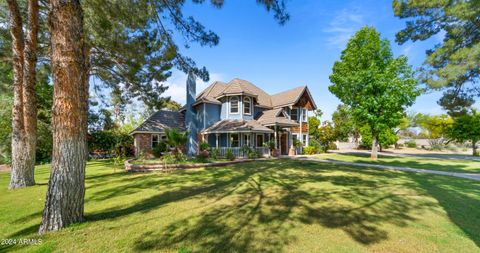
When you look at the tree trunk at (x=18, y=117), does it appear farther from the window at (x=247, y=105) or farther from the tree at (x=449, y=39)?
the tree at (x=449, y=39)

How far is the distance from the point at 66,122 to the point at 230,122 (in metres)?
15.5

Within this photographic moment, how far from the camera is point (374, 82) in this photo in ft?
53.6

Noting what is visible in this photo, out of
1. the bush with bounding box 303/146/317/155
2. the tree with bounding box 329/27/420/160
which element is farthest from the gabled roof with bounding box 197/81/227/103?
the tree with bounding box 329/27/420/160

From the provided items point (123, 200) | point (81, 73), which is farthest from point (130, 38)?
point (123, 200)

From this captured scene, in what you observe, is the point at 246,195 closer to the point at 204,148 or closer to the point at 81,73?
the point at 81,73

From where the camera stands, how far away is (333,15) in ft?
36.0

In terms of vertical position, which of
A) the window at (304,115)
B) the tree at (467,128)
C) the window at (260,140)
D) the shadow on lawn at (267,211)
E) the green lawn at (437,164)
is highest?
the window at (304,115)

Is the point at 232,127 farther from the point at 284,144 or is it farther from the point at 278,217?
Answer: the point at 278,217

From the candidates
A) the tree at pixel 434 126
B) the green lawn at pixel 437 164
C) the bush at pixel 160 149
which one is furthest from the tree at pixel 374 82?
the tree at pixel 434 126

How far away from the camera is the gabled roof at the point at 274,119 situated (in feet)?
65.2

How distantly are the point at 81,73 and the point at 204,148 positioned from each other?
44.0 feet

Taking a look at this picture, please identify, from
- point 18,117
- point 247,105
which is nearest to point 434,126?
point 247,105

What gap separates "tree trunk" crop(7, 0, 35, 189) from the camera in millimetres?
Answer: 7578

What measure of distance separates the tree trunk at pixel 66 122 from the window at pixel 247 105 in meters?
16.8
